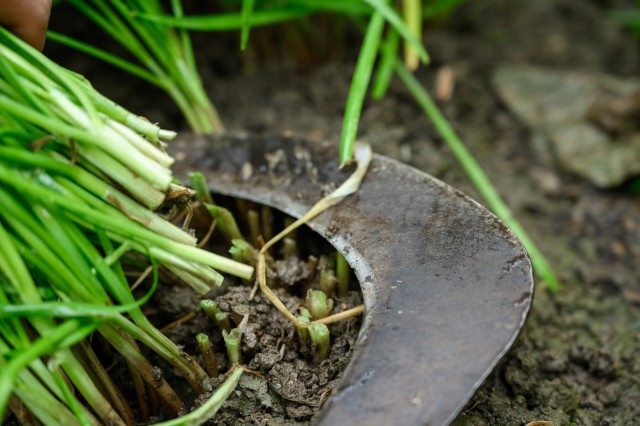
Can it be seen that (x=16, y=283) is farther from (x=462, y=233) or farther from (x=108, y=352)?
(x=462, y=233)

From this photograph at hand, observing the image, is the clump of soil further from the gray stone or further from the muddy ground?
the gray stone

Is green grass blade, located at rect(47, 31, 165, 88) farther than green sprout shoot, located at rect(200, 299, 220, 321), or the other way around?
green grass blade, located at rect(47, 31, 165, 88)

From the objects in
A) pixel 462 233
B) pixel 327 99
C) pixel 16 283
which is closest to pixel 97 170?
pixel 16 283

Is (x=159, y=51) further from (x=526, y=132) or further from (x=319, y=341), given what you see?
(x=526, y=132)

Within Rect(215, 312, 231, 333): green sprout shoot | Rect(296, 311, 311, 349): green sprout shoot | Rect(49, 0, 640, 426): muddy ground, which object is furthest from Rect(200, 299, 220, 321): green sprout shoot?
Rect(49, 0, 640, 426): muddy ground

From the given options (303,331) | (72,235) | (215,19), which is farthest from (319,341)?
(215,19)

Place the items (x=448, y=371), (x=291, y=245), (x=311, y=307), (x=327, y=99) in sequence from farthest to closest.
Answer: (x=327, y=99) < (x=291, y=245) < (x=311, y=307) < (x=448, y=371)
